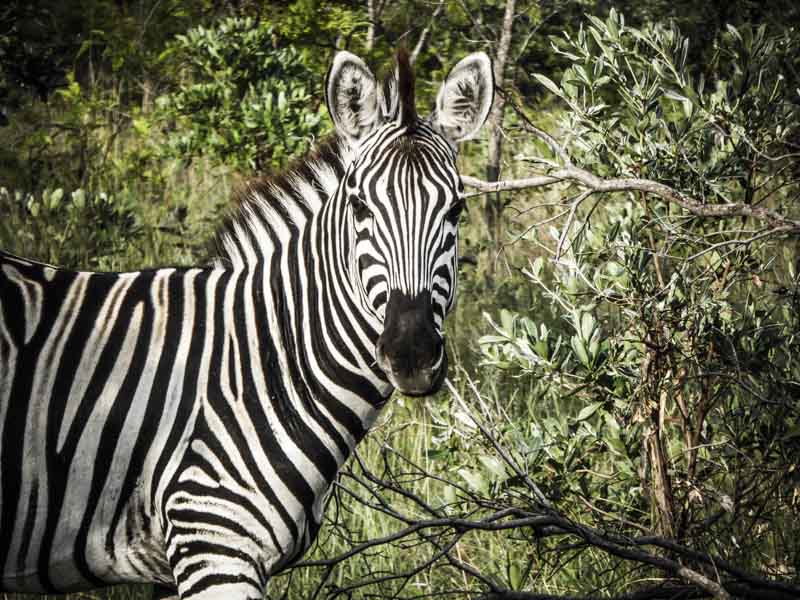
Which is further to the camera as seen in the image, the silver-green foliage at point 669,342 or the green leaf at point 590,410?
the green leaf at point 590,410

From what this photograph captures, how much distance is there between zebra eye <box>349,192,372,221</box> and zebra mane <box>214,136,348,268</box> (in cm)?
28

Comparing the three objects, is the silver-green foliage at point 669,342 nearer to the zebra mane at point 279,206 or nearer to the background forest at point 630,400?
the background forest at point 630,400

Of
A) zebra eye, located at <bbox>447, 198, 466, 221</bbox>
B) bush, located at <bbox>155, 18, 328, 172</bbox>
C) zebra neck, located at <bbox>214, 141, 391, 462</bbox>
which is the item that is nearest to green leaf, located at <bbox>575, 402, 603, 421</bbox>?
zebra neck, located at <bbox>214, 141, 391, 462</bbox>

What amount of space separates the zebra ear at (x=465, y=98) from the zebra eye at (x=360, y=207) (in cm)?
47

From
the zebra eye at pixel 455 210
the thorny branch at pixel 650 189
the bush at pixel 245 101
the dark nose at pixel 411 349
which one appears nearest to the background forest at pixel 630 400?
the thorny branch at pixel 650 189

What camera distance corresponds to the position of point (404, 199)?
276cm

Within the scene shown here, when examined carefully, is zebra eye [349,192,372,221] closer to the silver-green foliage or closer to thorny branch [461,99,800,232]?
thorny branch [461,99,800,232]

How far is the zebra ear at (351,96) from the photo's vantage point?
9.65 ft

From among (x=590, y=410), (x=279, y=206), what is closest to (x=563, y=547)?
(x=590, y=410)

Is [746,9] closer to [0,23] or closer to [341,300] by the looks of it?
[341,300]

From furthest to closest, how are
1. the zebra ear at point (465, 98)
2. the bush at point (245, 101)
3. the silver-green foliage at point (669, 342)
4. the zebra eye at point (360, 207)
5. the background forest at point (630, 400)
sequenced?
1. the bush at point (245, 101)
2. the silver-green foliage at point (669, 342)
3. the background forest at point (630, 400)
4. the zebra ear at point (465, 98)
5. the zebra eye at point (360, 207)

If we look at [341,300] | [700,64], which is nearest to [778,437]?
[341,300]

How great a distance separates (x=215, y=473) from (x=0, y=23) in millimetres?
5327

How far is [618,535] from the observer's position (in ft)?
11.6
